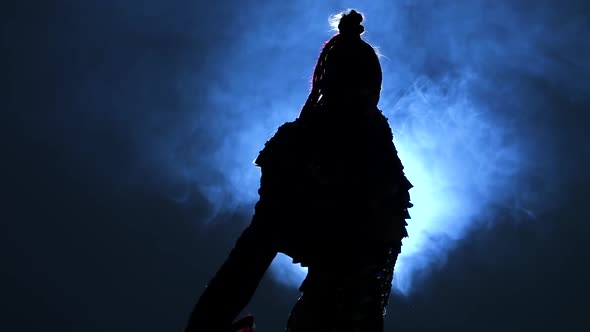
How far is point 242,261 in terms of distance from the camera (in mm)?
1781

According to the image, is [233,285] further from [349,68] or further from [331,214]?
[349,68]

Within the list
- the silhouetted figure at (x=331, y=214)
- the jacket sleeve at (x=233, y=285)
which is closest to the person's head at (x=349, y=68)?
the silhouetted figure at (x=331, y=214)

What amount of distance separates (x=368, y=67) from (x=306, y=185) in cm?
67

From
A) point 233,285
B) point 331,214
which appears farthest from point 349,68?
point 233,285

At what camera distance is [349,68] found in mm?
2244

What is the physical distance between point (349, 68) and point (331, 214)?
693mm

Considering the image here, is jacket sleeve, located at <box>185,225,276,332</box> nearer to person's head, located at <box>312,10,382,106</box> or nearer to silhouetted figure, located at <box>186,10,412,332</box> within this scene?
silhouetted figure, located at <box>186,10,412,332</box>

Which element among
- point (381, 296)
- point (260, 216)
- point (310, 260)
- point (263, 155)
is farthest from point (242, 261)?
point (381, 296)

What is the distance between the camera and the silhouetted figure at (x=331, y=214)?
1.80 metres

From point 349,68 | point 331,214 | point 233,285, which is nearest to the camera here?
point 233,285

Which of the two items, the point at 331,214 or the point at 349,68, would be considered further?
the point at 349,68

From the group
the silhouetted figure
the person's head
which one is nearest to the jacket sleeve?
the silhouetted figure

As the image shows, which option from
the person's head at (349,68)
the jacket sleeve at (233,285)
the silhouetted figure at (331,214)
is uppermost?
the person's head at (349,68)

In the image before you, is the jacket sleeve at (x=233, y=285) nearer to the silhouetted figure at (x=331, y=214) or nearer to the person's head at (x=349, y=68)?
the silhouetted figure at (x=331, y=214)
